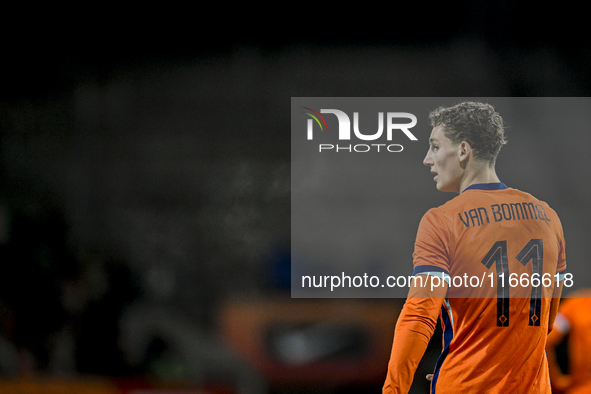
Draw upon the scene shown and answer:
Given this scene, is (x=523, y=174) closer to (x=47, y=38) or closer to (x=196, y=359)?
(x=196, y=359)

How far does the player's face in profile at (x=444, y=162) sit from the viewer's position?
1.94 metres

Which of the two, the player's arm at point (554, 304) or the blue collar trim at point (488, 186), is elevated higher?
the blue collar trim at point (488, 186)

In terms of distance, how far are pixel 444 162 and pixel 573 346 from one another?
105 centimetres

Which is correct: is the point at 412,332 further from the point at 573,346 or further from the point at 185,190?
the point at 185,190

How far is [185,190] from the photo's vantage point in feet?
6.54

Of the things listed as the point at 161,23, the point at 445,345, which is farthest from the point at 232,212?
the point at 445,345

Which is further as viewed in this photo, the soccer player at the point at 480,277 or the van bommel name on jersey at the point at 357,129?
the van bommel name on jersey at the point at 357,129

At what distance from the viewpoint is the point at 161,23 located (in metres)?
2.02

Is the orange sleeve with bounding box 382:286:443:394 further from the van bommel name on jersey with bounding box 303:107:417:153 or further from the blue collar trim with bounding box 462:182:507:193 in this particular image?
the van bommel name on jersey with bounding box 303:107:417:153

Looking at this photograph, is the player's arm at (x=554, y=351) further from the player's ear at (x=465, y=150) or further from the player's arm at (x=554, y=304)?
the player's ear at (x=465, y=150)

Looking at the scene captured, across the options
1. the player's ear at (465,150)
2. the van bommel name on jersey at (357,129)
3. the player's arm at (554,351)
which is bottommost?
the player's arm at (554,351)

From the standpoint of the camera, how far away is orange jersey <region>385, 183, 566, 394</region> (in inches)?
73.3

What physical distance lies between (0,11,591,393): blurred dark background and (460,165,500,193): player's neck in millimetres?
357

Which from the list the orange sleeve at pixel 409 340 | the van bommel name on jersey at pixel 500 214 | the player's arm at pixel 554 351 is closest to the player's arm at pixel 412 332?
the orange sleeve at pixel 409 340
